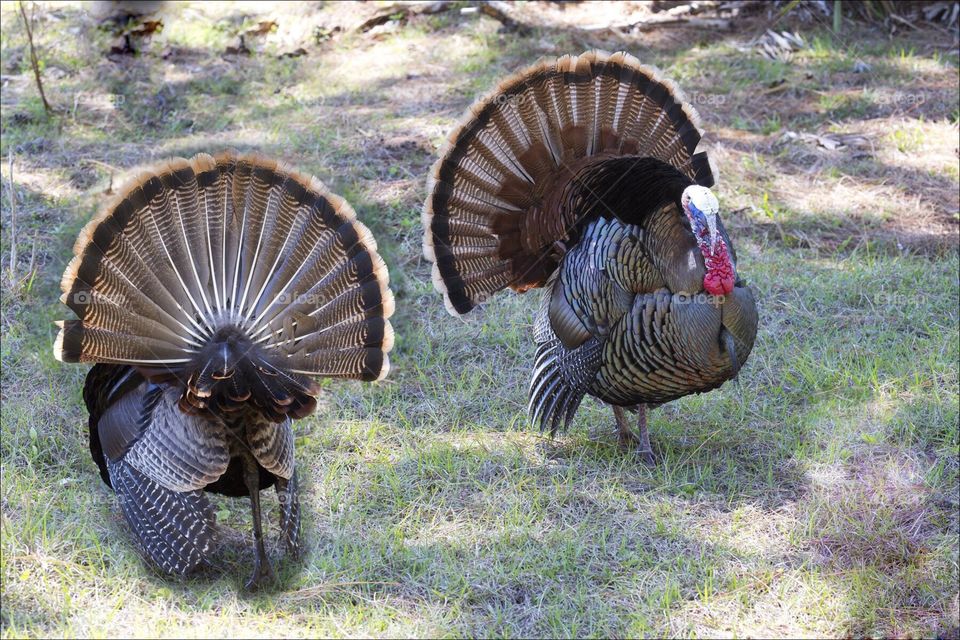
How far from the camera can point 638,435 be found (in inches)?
216

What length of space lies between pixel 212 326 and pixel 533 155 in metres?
1.90

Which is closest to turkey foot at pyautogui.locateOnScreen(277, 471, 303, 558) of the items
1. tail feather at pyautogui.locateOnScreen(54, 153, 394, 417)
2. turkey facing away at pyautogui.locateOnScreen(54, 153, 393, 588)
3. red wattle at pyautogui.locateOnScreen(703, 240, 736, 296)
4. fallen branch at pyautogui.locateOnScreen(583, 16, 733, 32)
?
turkey facing away at pyautogui.locateOnScreen(54, 153, 393, 588)

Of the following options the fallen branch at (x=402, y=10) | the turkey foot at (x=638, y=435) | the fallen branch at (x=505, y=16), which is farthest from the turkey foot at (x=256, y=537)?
the fallen branch at (x=402, y=10)

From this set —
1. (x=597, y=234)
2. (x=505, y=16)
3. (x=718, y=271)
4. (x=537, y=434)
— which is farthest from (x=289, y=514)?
(x=505, y=16)

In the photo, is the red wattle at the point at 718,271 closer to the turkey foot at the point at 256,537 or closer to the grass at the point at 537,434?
the grass at the point at 537,434

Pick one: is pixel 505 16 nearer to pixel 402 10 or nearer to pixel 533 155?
pixel 402 10

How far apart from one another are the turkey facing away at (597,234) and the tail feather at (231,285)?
908 millimetres

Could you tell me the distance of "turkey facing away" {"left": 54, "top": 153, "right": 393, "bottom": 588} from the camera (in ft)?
13.4

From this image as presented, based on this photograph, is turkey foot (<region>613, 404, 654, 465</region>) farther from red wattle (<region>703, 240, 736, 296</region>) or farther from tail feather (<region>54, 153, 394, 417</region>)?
tail feather (<region>54, 153, 394, 417</region>)

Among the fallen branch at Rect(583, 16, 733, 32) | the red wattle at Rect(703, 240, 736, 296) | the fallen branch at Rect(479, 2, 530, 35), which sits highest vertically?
the red wattle at Rect(703, 240, 736, 296)

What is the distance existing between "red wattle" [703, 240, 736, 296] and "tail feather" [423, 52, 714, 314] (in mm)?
835

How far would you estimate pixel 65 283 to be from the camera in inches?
159

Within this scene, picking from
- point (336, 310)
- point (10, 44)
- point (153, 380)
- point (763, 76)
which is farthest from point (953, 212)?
point (10, 44)

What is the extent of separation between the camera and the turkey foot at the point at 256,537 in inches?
169
